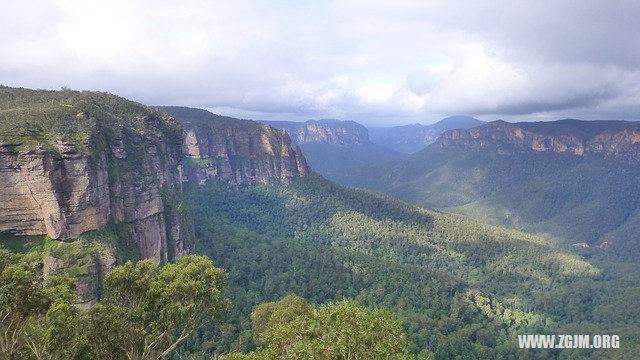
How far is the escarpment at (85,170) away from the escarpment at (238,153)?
→ 61796 millimetres

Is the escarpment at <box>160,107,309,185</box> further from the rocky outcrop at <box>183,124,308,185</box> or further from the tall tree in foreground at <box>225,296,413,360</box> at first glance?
the tall tree in foreground at <box>225,296,413,360</box>

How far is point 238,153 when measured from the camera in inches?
6122

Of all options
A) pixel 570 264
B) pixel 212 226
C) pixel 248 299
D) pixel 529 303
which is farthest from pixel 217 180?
pixel 570 264

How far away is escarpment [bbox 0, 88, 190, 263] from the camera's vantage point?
46.7 m

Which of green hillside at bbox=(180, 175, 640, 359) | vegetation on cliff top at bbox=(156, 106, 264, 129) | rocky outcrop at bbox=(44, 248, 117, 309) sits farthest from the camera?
vegetation on cliff top at bbox=(156, 106, 264, 129)

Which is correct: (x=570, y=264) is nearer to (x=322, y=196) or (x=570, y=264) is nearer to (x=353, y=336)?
(x=322, y=196)

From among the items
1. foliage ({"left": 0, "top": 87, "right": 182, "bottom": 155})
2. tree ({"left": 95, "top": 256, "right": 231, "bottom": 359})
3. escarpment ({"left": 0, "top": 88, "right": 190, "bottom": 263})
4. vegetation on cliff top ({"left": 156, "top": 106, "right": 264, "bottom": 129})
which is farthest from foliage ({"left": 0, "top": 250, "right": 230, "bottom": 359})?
vegetation on cliff top ({"left": 156, "top": 106, "right": 264, "bottom": 129})

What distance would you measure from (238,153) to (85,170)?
Result: 10440cm

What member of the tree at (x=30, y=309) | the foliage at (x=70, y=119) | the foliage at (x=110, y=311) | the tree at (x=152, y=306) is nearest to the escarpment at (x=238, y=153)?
the foliage at (x=70, y=119)

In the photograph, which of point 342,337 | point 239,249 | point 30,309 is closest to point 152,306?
point 30,309

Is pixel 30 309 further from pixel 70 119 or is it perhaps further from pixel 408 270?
pixel 408 270

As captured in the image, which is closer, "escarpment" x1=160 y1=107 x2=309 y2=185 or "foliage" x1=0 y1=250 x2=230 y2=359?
"foliage" x1=0 y1=250 x2=230 y2=359

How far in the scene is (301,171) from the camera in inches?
6265

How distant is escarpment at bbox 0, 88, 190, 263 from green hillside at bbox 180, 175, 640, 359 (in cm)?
1696
